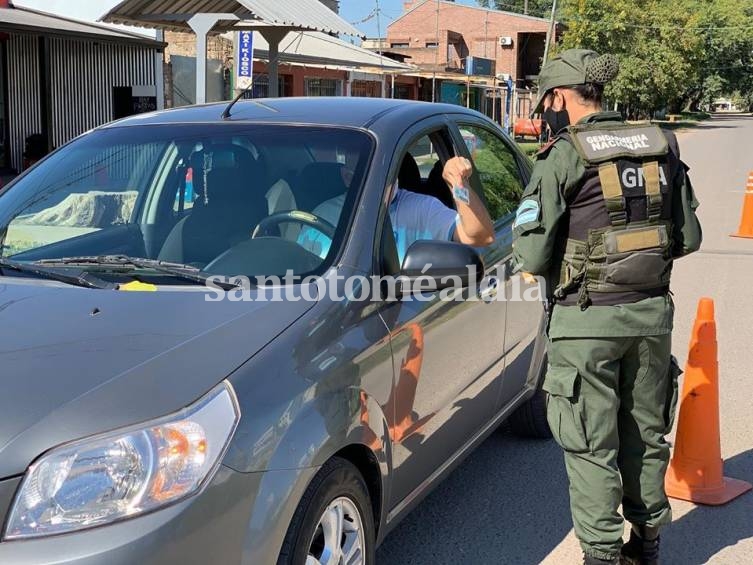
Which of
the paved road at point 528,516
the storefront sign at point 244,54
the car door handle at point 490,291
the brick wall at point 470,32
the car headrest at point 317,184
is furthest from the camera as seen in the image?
the brick wall at point 470,32

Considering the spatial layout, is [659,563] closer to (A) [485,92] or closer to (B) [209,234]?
(B) [209,234]

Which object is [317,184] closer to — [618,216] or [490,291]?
[490,291]

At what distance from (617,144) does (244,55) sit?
8.34 m

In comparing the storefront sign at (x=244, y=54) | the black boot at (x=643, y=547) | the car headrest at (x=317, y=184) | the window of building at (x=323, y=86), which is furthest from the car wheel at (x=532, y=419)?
the window of building at (x=323, y=86)

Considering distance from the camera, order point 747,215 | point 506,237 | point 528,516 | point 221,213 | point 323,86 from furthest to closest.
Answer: point 323,86 < point 747,215 < point 506,237 < point 528,516 < point 221,213

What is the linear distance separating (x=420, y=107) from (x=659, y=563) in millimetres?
2140

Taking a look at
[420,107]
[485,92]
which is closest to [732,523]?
[420,107]

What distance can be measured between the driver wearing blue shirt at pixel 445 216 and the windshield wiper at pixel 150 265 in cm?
53

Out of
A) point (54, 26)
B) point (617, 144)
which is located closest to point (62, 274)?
point (617, 144)

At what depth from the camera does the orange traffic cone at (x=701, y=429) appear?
3914 mm

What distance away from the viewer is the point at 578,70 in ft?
9.63

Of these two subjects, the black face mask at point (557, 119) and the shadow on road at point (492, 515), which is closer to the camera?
the black face mask at point (557, 119)

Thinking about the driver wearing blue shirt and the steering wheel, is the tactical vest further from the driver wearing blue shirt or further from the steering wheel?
the steering wheel

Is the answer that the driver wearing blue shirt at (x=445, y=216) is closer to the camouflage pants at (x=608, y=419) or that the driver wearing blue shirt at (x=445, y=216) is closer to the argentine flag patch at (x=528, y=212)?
the argentine flag patch at (x=528, y=212)
